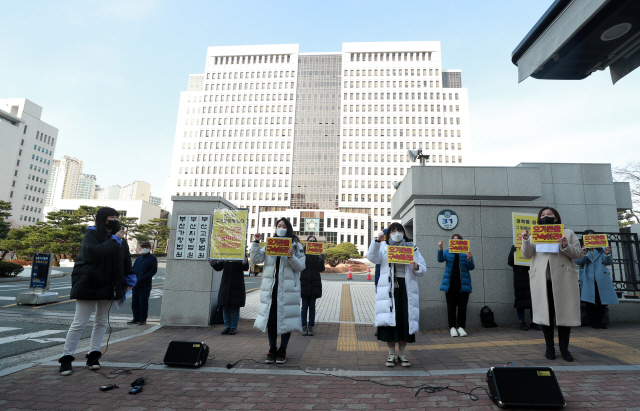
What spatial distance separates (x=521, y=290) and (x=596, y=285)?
1.71 metres

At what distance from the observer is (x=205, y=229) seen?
25.6 feet

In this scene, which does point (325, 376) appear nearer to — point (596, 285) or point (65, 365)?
point (65, 365)

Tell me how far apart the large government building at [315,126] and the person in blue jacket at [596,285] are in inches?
2935

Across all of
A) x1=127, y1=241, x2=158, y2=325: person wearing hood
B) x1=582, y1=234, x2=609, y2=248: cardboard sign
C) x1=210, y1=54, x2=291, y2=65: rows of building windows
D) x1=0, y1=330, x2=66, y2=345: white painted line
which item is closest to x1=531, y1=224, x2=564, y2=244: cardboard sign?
x1=582, y1=234, x2=609, y2=248: cardboard sign

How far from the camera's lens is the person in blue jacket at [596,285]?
274 inches

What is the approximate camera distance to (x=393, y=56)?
A: 91062mm

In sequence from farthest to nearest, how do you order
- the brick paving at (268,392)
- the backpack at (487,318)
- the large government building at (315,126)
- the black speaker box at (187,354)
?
the large government building at (315,126), the backpack at (487,318), the black speaker box at (187,354), the brick paving at (268,392)

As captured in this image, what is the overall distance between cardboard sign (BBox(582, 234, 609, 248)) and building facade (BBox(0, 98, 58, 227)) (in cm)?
10908

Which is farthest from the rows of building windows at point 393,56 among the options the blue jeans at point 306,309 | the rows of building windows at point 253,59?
the blue jeans at point 306,309

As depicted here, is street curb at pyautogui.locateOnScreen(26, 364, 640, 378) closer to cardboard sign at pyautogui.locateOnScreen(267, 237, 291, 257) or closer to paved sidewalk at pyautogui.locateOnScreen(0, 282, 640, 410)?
paved sidewalk at pyautogui.locateOnScreen(0, 282, 640, 410)

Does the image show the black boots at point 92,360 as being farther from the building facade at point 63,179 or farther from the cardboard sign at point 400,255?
the building facade at point 63,179

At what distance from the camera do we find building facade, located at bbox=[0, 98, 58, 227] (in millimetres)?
81812

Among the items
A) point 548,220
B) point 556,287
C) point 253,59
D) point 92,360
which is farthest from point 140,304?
point 253,59

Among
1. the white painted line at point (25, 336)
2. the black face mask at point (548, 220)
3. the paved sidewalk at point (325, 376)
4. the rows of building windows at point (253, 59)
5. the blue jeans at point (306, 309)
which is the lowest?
the white painted line at point (25, 336)
